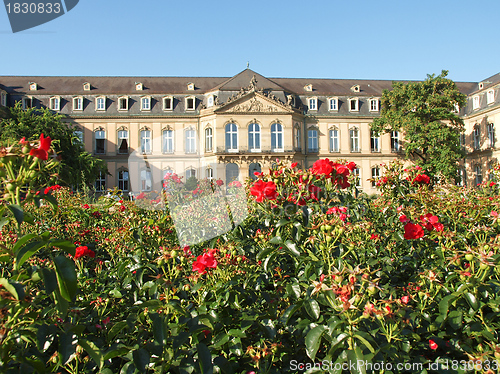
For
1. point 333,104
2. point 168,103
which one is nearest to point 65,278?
point 168,103

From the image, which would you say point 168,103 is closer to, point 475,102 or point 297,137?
point 297,137

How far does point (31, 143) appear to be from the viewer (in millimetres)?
1693

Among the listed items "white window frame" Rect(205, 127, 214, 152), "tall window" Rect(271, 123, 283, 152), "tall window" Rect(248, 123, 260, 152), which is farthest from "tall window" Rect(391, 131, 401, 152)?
"white window frame" Rect(205, 127, 214, 152)

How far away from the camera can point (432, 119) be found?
93.4 feet

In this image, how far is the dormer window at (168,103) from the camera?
1289 inches

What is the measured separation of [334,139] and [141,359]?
33.9 meters

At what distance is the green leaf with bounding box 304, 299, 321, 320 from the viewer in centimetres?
187

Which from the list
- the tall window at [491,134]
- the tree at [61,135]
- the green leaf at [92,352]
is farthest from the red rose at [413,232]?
the tall window at [491,134]

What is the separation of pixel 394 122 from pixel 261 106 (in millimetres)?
11264

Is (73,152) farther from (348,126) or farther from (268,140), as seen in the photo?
(348,126)

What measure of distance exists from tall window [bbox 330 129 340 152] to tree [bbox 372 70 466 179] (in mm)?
6460

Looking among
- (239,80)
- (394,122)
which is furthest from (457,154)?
(239,80)

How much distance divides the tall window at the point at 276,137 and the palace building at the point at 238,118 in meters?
0.09

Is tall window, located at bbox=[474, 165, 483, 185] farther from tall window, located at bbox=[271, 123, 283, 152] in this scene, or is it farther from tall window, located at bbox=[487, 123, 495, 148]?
tall window, located at bbox=[271, 123, 283, 152]
